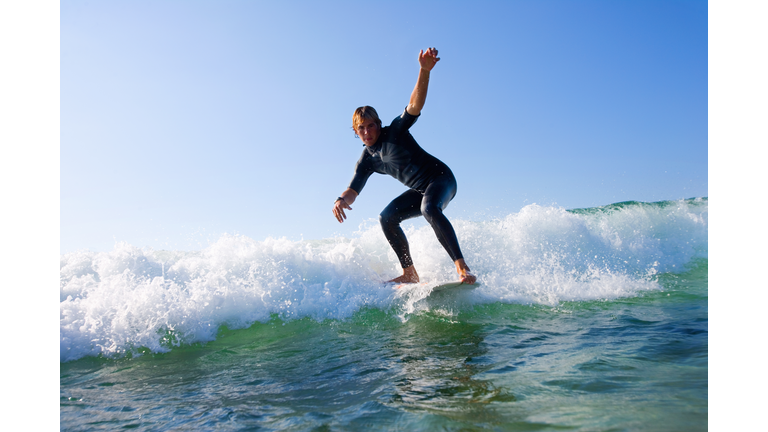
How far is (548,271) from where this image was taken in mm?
6000

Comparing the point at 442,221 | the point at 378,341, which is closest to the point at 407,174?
the point at 442,221

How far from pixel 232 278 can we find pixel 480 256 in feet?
12.3

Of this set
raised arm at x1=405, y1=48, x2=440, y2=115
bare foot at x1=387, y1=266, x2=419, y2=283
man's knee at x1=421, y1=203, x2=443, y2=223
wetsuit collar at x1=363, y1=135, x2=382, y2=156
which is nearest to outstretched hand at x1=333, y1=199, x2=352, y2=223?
wetsuit collar at x1=363, y1=135, x2=382, y2=156

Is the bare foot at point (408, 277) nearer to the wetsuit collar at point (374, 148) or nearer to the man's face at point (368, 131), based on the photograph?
the wetsuit collar at point (374, 148)

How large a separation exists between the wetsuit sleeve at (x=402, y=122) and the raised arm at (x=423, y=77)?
0.45 ft

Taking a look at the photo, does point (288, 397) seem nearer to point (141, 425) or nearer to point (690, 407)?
point (141, 425)

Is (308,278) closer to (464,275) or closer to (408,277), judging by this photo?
(408,277)

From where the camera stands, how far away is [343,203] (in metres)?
4.59

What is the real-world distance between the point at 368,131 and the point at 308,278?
2.21 metres

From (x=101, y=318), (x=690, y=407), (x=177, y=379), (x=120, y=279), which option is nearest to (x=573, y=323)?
(x=690, y=407)

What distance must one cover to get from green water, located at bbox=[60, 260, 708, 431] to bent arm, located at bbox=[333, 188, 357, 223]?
1.22 meters

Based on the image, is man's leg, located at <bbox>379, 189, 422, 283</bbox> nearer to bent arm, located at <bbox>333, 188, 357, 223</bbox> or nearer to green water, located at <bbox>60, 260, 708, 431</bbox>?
bent arm, located at <bbox>333, 188, 357, 223</bbox>

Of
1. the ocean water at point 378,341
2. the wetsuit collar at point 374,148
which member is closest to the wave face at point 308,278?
the ocean water at point 378,341

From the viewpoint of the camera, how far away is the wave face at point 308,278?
153 inches
